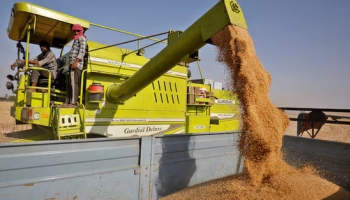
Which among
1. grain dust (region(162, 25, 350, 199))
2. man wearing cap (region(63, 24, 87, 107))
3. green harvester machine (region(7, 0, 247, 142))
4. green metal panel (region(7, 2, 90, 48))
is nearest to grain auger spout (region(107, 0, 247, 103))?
green harvester machine (region(7, 0, 247, 142))

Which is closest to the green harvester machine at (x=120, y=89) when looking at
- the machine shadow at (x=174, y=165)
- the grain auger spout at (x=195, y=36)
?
the grain auger spout at (x=195, y=36)

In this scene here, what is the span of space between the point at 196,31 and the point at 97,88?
6.66 ft

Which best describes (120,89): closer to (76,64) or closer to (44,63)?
(76,64)

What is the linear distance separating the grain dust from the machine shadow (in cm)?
16

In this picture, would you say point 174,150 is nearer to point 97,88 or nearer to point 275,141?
point 275,141

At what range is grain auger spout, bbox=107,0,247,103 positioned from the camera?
102 inches

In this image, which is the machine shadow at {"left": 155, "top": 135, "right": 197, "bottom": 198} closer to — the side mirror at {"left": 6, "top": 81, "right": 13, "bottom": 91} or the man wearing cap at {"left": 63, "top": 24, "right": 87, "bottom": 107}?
the man wearing cap at {"left": 63, "top": 24, "right": 87, "bottom": 107}

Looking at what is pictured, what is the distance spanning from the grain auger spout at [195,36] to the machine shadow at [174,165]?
1002mm

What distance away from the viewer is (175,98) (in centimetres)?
522

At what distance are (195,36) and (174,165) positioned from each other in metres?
1.80

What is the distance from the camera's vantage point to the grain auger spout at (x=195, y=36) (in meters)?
2.58

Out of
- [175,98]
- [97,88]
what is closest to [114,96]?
[97,88]

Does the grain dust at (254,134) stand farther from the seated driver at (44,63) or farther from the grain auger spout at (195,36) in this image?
the seated driver at (44,63)

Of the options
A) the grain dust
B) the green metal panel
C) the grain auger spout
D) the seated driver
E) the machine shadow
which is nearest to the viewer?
the grain auger spout
